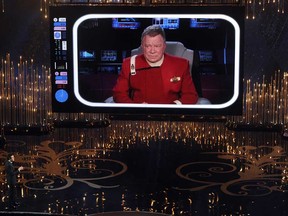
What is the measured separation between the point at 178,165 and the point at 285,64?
212 cm

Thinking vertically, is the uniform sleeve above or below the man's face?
below

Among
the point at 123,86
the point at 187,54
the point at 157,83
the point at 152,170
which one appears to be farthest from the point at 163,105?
the point at 152,170

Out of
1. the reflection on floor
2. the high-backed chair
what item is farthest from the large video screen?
the reflection on floor

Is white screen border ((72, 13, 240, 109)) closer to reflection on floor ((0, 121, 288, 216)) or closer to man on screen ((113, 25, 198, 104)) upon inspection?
man on screen ((113, 25, 198, 104))

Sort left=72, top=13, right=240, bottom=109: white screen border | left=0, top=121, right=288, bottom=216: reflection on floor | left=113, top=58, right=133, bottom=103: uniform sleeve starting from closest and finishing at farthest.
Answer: left=0, top=121, right=288, bottom=216: reflection on floor
left=72, top=13, right=240, bottom=109: white screen border
left=113, top=58, right=133, bottom=103: uniform sleeve

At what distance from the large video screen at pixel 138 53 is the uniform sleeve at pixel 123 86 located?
0.14ft

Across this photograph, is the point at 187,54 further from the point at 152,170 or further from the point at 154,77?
the point at 152,170

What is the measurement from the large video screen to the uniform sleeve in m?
0.04

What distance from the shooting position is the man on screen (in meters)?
6.41

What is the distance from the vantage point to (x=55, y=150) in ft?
19.1

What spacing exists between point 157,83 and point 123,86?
17.0 inches

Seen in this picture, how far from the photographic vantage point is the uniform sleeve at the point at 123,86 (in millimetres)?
6516

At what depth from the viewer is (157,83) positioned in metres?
6.51

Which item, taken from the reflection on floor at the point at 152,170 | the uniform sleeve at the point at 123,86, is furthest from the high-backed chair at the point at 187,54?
the reflection on floor at the point at 152,170
